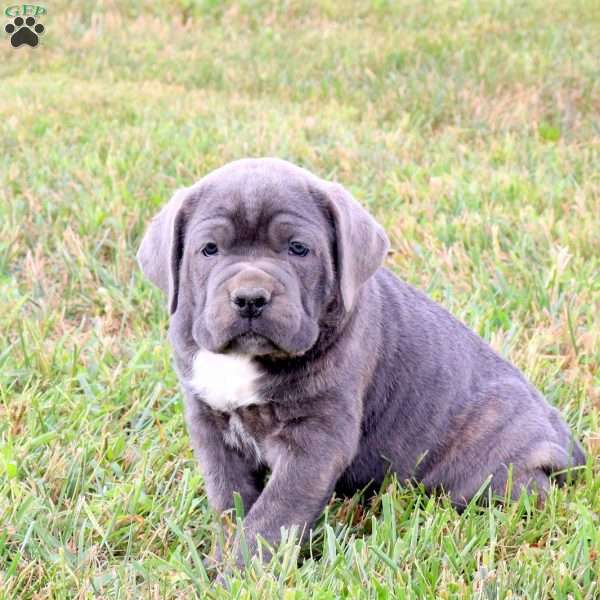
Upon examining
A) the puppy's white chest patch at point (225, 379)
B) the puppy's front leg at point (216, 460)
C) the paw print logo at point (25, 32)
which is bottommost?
the puppy's front leg at point (216, 460)

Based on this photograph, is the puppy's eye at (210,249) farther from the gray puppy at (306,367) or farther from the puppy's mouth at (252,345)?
→ the puppy's mouth at (252,345)

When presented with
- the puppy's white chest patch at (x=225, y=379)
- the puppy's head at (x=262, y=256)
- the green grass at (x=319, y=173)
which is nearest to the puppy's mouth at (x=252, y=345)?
the puppy's head at (x=262, y=256)

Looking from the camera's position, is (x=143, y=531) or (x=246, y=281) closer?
(x=246, y=281)

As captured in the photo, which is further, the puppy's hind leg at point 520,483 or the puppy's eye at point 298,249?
the puppy's hind leg at point 520,483

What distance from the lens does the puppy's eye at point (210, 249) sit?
11.7 feet

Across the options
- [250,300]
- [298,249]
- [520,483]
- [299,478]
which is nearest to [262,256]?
[298,249]

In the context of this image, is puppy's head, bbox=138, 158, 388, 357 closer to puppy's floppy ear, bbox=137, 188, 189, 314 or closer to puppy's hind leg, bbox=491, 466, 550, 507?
puppy's floppy ear, bbox=137, 188, 189, 314

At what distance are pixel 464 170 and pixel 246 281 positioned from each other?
14.8 feet

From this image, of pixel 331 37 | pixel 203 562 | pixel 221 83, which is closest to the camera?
pixel 203 562

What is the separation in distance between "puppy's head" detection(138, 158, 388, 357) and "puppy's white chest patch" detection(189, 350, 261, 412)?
0.15 meters

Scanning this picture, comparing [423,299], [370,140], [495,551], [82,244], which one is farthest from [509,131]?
[495,551]

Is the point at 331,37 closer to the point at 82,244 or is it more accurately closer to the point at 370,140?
the point at 370,140

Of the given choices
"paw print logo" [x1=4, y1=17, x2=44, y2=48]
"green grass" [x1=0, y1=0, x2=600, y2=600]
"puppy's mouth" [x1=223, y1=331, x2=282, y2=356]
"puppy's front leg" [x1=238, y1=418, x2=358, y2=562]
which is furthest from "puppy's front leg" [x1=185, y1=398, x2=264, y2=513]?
"paw print logo" [x1=4, y1=17, x2=44, y2=48]

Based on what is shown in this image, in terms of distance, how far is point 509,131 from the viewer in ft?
29.2
